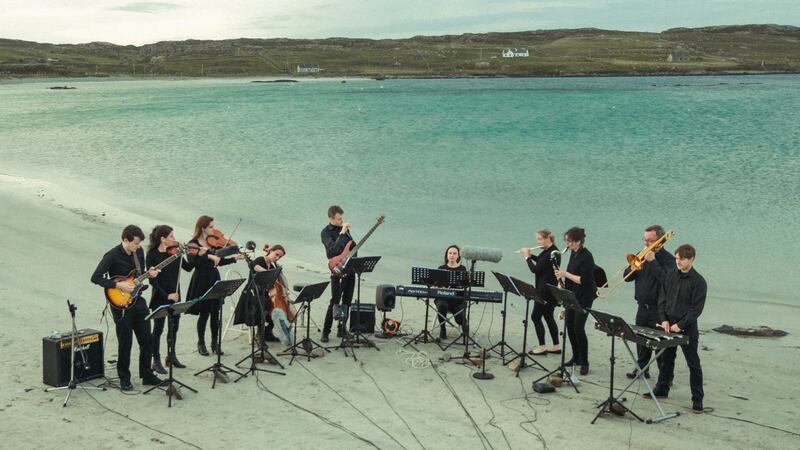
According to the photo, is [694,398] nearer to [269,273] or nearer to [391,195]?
[269,273]

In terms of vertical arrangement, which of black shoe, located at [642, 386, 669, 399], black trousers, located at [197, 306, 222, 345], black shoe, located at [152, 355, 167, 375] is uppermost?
black trousers, located at [197, 306, 222, 345]

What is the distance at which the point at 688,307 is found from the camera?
25.2 ft

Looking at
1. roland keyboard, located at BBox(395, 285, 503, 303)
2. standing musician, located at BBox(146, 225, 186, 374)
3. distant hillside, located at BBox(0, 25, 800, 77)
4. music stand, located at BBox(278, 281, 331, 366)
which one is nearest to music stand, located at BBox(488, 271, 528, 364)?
roland keyboard, located at BBox(395, 285, 503, 303)

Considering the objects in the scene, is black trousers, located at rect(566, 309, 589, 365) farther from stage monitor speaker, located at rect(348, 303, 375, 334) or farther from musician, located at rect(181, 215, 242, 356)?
musician, located at rect(181, 215, 242, 356)

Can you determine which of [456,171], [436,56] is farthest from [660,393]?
[436,56]

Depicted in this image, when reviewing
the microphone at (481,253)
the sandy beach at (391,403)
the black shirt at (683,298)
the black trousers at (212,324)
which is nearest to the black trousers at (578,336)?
the sandy beach at (391,403)

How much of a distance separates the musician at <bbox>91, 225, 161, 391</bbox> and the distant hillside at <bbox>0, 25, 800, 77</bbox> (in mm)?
116024

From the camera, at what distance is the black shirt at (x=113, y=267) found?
303 inches

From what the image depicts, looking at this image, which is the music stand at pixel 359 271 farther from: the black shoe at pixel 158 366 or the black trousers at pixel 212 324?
the black shoe at pixel 158 366

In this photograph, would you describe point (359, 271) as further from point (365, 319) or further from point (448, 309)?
point (448, 309)

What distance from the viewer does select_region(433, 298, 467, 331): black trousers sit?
1008cm

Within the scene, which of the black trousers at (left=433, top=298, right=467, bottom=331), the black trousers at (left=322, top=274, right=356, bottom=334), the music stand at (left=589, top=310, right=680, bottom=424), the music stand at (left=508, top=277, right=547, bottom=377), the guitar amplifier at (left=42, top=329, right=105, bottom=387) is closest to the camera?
the music stand at (left=589, top=310, right=680, bottom=424)

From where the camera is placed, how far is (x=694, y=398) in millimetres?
7711

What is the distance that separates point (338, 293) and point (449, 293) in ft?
4.88
